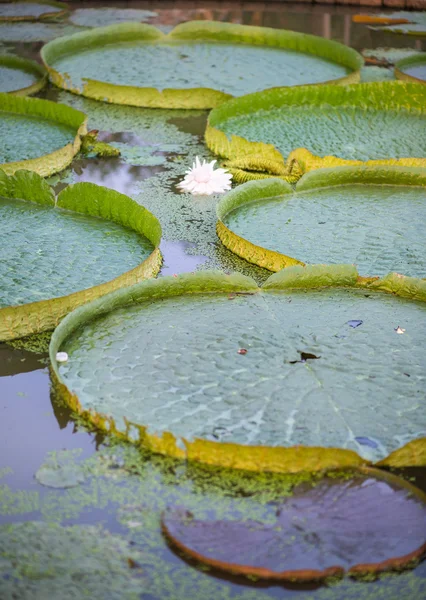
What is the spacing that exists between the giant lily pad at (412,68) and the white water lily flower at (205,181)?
148 cm

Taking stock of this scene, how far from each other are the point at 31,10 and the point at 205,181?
3393 mm

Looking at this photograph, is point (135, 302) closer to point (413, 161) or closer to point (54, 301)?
point (54, 301)

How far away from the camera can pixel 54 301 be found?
6.60 feet

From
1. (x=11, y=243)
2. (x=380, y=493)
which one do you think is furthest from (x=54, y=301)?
(x=380, y=493)

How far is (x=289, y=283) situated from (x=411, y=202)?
31.2 inches

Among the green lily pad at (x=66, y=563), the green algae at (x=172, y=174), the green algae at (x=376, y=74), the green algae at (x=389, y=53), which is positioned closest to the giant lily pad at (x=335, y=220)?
the green algae at (x=172, y=174)

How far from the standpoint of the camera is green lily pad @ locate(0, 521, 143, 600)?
50.7 inches

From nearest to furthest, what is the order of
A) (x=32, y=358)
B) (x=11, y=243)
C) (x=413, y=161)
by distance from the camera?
(x=32, y=358), (x=11, y=243), (x=413, y=161)

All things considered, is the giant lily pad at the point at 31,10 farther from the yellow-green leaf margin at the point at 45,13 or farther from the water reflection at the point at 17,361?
the water reflection at the point at 17,361

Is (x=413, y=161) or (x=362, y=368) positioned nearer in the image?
(x=362, y=368)

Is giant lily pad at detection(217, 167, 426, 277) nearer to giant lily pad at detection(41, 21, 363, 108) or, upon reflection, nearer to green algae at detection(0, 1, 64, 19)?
giant lily pad at detection(41, 21, 363, 108)

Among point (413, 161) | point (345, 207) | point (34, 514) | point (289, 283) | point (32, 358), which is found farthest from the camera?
point (413, 161)

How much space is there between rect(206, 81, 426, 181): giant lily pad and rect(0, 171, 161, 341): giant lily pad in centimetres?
69

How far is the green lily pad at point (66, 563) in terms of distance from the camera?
1.29 meters
